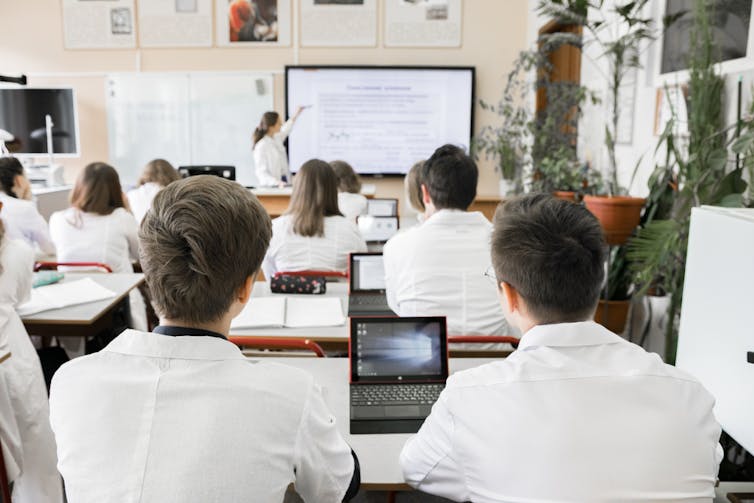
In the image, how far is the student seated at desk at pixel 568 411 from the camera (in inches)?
42.6

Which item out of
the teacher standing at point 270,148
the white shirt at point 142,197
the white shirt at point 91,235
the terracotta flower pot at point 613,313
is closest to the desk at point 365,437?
the terracotta flower pot at point 613,313

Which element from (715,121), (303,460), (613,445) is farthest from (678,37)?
(303,460)

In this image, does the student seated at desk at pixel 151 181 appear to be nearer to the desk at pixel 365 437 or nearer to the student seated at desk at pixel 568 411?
the desk at pixel 365 437

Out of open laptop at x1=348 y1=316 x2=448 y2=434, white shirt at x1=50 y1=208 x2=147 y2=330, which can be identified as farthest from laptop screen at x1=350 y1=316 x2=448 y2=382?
white shirt at x1=50 y1=208 x2=147 y2=330

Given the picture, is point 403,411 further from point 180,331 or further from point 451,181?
point 451,181

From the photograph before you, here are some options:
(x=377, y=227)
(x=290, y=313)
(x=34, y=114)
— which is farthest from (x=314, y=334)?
(x=34, y=114)

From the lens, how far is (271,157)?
22.8ft

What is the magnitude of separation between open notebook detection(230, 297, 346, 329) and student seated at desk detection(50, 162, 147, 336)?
1328mm

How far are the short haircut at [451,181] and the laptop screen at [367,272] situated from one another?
463mm

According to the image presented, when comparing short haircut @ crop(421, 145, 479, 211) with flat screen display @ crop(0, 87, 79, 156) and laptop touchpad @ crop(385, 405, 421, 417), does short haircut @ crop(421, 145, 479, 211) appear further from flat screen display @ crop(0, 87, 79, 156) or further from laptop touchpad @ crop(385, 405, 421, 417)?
flat screen display @ crop(0, 87, 79, 156)

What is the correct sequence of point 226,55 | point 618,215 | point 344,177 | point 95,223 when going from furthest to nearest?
point 226,55
point 344,177
point 95,223
point 618,215

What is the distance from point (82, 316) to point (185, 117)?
533cm

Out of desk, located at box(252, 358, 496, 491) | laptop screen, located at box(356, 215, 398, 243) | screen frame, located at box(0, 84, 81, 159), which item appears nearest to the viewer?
desk, located at box(252, 358, 496, 491)

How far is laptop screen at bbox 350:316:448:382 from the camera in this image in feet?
6.03
